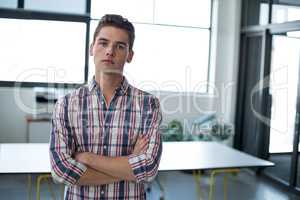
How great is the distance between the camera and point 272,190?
4.63 m

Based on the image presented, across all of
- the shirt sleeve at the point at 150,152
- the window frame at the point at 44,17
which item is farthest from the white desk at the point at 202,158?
the window frame at the point at 44,17

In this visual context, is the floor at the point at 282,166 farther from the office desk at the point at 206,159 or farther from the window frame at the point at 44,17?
the window frame at the point at 44,17

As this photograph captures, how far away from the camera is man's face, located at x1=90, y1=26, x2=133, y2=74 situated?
1.28 m

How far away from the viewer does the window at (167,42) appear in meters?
5.68

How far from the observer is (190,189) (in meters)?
4.50

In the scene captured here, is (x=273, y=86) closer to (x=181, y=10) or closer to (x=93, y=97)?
(x=181, y=10)

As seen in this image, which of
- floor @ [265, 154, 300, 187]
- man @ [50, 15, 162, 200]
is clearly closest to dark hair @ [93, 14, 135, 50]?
man @ [50, 15, 162, 200]

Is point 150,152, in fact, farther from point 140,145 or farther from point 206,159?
point 206,159

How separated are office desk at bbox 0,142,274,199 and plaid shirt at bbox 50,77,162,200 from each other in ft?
4.36

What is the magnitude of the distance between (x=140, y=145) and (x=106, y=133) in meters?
0.13

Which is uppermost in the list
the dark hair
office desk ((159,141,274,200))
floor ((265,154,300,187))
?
the dark hair

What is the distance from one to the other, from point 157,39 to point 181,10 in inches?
25.0

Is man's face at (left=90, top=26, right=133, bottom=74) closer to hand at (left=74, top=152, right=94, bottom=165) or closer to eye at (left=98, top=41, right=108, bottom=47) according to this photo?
eye at (left=98, top=41, right=108, bottom=47)

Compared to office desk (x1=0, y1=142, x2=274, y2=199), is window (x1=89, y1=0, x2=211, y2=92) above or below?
above
